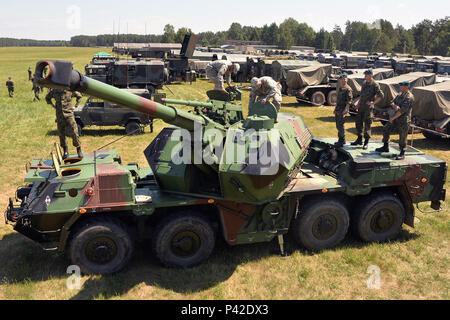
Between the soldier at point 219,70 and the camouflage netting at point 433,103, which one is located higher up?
the soldier at point 219,70

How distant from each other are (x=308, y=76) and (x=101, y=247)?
19.8 m

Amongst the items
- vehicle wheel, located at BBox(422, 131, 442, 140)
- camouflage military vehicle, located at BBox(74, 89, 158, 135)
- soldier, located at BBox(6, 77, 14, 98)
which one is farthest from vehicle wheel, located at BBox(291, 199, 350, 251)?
soldier, located at BBox(6, 77, 14, 98)

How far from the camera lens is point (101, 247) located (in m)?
6.17

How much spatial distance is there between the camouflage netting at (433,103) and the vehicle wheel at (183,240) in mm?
12117

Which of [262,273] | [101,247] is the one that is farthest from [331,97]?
[101,247]

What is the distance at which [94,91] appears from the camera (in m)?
5.06

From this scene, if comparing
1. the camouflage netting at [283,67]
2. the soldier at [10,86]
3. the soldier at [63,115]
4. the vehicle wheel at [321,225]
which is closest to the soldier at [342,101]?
the vehicle wheel at [321,225]

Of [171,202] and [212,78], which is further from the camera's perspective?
[212,78]

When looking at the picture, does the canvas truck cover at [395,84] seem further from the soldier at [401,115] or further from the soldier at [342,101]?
the soldier at [401,115]

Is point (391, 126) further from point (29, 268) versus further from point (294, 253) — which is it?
point (29, 268)

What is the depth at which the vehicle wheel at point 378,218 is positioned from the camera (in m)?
7.35

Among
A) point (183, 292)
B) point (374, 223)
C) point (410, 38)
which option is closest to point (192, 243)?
point (183, 292)

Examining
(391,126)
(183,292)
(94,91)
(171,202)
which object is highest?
(94,91)

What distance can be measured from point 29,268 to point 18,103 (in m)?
20.8
